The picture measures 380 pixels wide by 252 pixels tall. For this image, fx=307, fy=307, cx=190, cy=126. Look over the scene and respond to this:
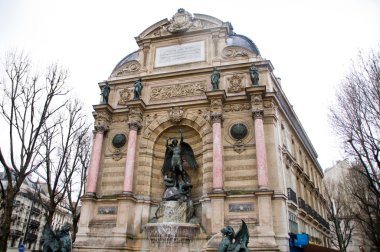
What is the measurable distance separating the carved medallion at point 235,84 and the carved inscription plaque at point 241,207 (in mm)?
5933

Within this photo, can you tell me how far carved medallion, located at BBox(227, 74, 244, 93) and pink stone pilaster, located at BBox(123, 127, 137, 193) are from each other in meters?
5.58

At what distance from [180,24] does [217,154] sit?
29.7 ft

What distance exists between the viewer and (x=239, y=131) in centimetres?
1496

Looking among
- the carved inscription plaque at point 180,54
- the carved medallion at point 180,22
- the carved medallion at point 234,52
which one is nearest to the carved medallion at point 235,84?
the carved medallion at point 234,52

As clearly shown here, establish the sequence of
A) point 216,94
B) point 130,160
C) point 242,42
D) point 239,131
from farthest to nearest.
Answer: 1. point 242,42
2. point 130,160
3. point 216,94
4. point 239,131

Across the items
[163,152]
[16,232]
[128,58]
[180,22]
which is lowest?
[16,232]

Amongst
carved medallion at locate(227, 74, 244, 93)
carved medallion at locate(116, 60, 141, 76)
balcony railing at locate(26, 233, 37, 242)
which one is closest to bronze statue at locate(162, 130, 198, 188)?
carved medallion at locate(227, 74, 244, 93)

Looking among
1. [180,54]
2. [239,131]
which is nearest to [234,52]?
[180,54]

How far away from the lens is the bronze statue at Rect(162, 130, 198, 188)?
597 inches

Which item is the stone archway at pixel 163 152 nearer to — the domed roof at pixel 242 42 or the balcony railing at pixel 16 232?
the domed roof at pixel 242 42

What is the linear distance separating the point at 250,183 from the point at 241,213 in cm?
145

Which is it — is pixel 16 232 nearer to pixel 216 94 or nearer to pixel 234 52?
pixel 216 94

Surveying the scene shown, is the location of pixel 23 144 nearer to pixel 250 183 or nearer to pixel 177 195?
pixel 177 195

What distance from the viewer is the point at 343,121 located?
13.1m
